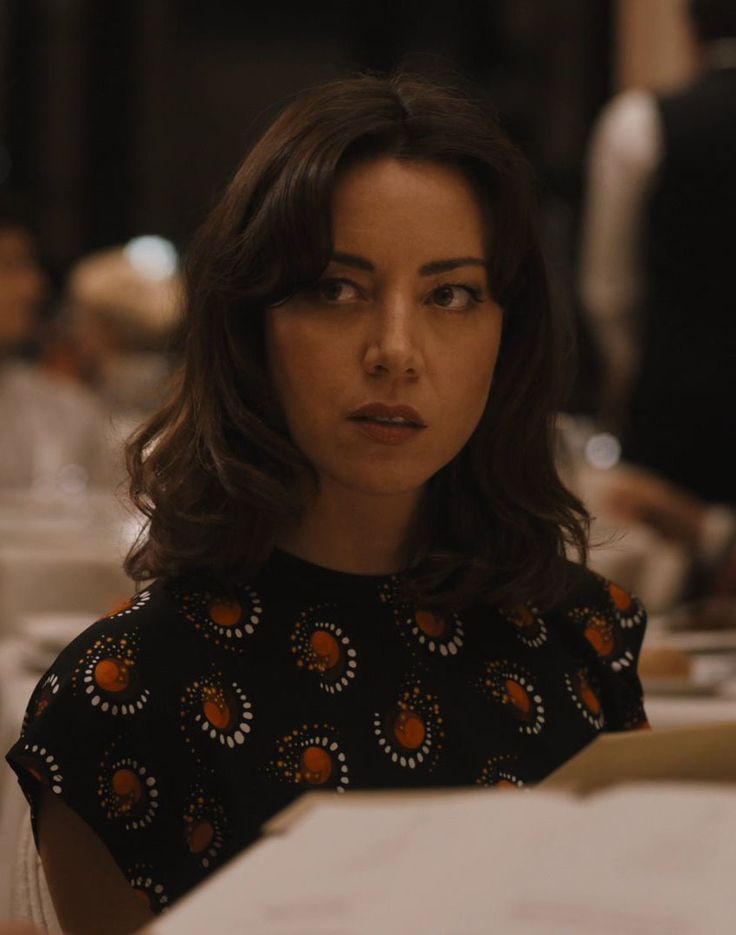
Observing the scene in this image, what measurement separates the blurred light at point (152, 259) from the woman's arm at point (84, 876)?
339cm

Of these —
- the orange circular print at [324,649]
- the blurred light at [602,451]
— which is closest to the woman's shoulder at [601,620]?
the orange circular print at [324,649]

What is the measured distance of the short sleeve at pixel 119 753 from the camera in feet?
3.83

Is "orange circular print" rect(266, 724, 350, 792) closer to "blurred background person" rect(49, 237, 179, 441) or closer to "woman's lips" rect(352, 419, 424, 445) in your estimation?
"woman's lips" rect(352, 419, 424, 445)

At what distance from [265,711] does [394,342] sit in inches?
11.4

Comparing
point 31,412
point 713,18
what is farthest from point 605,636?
point 31,412

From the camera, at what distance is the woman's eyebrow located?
1214 millimetres

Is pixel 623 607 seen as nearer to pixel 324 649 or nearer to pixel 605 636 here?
pixel 605 636

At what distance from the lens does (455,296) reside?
4.15ft

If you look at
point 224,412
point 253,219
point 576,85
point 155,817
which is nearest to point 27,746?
point 155,817

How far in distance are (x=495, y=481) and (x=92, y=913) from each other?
0.49 metres

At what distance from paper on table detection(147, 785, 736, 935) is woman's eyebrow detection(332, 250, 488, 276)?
1.85 ft

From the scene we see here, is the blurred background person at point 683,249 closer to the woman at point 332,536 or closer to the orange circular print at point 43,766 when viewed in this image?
the woman at point 332,536

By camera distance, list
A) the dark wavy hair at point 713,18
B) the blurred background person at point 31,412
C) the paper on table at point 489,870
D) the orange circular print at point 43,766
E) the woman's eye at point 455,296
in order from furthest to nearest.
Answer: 1. the blurred background person at point 31,412
2. the dark wavy hair at point 713,18
3. the woman's eye at point 455,296
4. the orange circular print at point 43,766
5. the paper on table at point 489,870

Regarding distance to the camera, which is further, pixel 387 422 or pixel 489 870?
pixel 387 422
